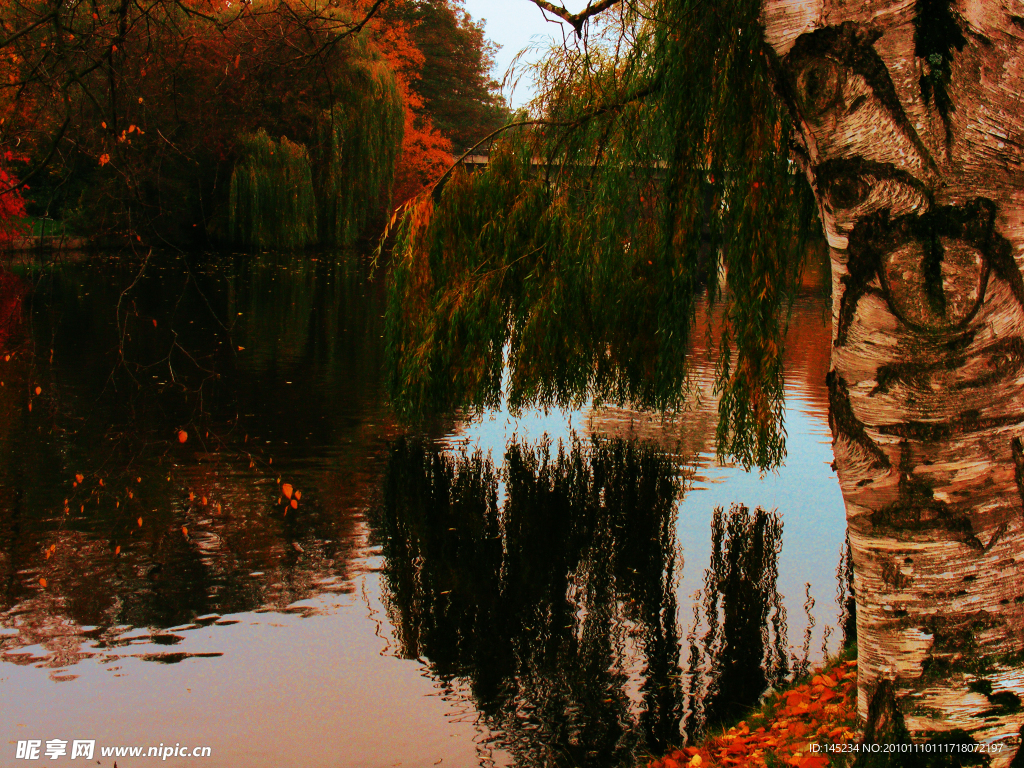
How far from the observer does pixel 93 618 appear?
6844mm

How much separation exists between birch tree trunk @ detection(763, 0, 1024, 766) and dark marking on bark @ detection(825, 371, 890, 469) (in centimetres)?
3

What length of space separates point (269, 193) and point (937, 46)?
32.2m

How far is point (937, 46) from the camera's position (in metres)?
2.73

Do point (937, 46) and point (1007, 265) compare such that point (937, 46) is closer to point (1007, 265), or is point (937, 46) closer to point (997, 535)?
point (1007, 265)

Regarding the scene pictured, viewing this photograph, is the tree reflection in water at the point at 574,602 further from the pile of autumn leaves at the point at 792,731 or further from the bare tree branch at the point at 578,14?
the bare tree branch at the point at 578,14

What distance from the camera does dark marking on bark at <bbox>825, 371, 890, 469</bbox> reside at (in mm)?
2912

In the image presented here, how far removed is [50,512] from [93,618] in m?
2.63

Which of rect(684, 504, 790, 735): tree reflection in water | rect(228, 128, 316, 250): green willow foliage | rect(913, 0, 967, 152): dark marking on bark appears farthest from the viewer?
rect(228, 128, 316, 250): green willow foliage

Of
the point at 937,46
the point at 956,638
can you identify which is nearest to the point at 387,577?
the point at 956,638

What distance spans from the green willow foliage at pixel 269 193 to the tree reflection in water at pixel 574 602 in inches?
925

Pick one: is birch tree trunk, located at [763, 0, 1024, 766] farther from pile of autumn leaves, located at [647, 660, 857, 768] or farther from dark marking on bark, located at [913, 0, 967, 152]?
pile of autumn leaves, located at [647, 660, 857, 768]

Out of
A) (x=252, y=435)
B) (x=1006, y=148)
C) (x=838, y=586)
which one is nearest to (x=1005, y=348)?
(x=1006, y=148)

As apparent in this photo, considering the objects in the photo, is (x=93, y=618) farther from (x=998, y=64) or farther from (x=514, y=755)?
(x=998, y=64)

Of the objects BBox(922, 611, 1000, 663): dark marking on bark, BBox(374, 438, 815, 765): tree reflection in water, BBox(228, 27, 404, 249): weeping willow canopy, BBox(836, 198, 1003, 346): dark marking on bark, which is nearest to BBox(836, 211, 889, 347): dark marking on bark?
BBox(836, 198, 1003, 346): dark marking on bark
